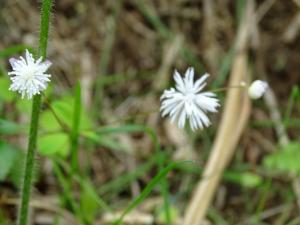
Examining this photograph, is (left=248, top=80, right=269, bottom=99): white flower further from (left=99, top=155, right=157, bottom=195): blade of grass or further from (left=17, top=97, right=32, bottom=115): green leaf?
(left=99, top=155, right=157, bottom=195): blade of grass

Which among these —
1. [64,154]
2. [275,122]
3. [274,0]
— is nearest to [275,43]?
[274,0]

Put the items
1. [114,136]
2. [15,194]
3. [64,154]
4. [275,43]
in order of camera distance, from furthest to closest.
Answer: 1. [275,43]
2. [114,136]
3. [15,194]
4. [64,154]

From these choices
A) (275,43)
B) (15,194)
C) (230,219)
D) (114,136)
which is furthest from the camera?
(275,43)

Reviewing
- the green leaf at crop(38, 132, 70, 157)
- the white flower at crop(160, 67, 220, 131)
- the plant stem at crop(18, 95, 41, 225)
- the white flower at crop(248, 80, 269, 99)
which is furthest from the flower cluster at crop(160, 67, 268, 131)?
the green leaf at crop(38, 132, 70, 157)

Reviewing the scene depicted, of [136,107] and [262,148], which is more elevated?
[136,107]

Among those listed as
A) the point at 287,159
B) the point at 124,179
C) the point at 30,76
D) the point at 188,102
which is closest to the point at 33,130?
the point at 30,76

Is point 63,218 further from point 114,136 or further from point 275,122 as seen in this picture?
point 275,122

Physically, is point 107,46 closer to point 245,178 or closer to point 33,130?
point 245,178
